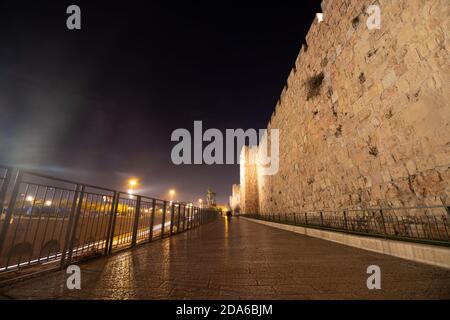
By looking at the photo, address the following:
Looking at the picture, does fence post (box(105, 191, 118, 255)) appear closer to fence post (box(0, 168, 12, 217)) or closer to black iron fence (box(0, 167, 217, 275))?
black iron fence (box(0, 167, 217, 275))

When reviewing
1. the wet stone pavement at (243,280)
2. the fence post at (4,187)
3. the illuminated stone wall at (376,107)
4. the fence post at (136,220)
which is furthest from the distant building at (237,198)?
the fence post at (4,187)

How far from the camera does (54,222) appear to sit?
357 cm

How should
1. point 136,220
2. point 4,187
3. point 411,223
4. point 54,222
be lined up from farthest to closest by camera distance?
point 136,220
point 411,223
point 54,222
point 4,187

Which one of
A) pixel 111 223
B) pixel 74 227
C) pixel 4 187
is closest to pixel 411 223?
pixel 111 223

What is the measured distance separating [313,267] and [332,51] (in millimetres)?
9119

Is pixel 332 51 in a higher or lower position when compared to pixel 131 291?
higher

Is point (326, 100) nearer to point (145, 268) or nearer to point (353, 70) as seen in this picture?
point (353, 70)

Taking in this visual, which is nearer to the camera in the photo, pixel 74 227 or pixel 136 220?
pixel 74 227

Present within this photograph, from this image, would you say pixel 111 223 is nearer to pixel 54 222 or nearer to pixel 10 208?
pixel 54 222

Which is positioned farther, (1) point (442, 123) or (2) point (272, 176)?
(2) point (272, 176)

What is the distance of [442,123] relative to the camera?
4.16 meters

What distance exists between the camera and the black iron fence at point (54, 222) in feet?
9.32

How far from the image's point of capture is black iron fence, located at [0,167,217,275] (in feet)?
9.32
